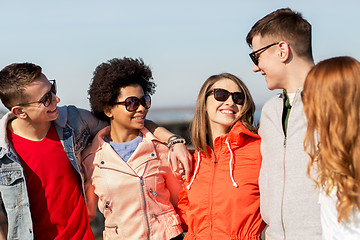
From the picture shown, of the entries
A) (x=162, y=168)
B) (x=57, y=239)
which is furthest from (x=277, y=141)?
(x=57, y=239)

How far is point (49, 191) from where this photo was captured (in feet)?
13.4

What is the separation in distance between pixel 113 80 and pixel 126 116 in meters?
0.38

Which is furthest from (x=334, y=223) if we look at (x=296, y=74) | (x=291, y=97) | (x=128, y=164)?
(x=128, y=164)

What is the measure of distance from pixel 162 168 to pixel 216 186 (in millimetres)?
585

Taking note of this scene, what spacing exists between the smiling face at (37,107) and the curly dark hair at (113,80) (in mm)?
510

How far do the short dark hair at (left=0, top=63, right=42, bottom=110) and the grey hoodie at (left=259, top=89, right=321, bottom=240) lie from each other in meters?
2.13

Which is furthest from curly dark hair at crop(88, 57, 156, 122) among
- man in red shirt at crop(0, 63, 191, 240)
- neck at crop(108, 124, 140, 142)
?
man in red shirt at crop(0, 63, 191, 240)

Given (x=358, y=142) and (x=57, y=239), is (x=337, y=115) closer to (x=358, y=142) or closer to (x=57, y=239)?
(x=358, y=142)

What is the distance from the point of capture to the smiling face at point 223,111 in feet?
13.9

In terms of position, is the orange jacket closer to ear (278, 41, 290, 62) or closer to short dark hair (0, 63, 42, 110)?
ear (278, 41, 290, 62)

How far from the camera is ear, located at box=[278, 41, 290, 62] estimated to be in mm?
3695

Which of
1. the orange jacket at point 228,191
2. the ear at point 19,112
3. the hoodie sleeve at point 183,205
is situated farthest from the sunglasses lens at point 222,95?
the ear at point 19,112

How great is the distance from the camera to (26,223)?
13.1ft

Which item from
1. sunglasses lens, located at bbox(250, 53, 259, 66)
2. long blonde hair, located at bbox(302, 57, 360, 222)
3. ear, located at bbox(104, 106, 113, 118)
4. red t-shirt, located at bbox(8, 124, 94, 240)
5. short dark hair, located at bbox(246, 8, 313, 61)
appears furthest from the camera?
ear, located at bbox(104, 106, 113, 118)
